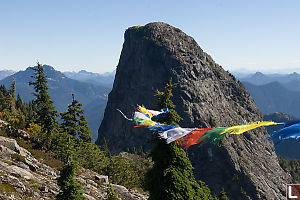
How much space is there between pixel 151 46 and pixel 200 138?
498 feet

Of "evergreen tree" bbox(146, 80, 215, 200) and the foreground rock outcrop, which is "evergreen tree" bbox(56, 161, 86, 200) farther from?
"evergreen tree" bbox(146, 80, 215, 200)

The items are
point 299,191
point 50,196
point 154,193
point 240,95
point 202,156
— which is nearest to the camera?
point 299,191

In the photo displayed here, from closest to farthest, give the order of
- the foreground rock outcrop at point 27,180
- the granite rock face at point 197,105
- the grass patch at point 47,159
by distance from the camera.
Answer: the foreground rock outcrop at point 27,180 < the grass patch at point 47,159 < the granite rock face at point 197,105

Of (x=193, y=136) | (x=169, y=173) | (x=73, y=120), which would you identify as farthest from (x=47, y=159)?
(x=193, y=136)

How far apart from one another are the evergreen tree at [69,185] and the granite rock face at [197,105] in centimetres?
10982

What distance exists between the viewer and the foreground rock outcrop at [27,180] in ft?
59.8

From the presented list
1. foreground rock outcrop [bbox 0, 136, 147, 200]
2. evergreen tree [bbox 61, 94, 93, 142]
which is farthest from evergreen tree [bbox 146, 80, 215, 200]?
evergreen tree [bbox 61, 94, 93, 142]

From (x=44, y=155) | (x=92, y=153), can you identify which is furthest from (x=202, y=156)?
(x=44, y=155)

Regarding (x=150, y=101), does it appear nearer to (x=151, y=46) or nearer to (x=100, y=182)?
(x=151, y=46)

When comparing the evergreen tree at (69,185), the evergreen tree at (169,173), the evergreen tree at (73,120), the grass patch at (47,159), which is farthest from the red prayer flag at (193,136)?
the evergreen tree at (73,120)

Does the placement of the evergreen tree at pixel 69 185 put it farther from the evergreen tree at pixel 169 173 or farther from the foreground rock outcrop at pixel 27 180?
the evergreen tree at pixel 169 173

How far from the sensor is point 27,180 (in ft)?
67.3

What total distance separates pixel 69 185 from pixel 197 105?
12829 cm

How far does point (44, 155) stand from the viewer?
31.2 meters
